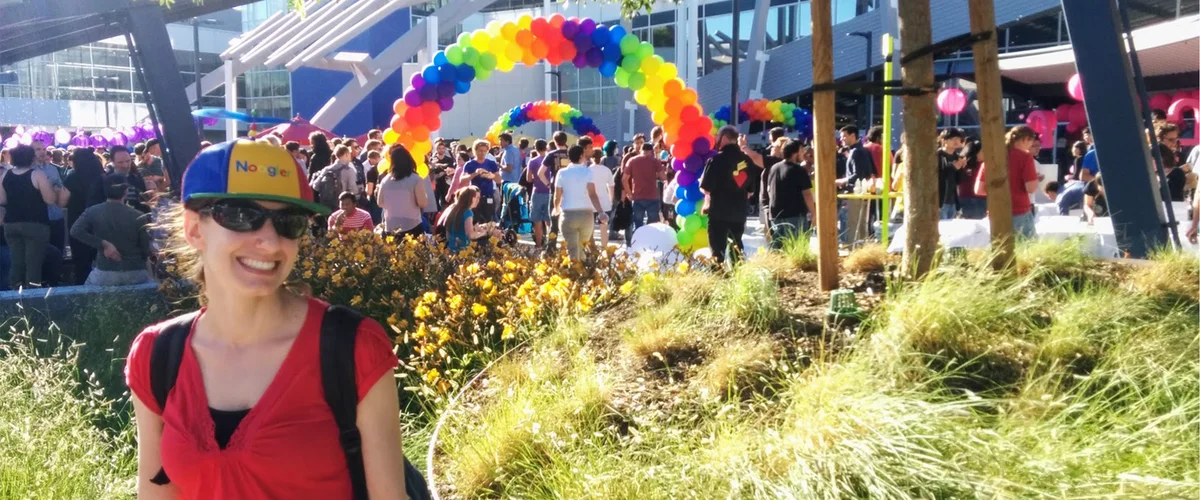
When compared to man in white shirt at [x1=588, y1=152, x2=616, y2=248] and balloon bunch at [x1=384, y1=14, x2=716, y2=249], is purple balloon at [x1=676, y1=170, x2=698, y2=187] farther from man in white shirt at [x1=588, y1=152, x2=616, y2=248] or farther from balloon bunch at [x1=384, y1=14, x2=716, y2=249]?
man in white shirt at [x1=588, y1=152, x2=616, y2=248]

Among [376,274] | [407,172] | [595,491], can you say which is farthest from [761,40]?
[595,491]

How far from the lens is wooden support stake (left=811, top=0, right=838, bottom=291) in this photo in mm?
5586

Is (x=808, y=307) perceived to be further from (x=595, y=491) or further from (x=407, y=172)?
(x=407, y=172)

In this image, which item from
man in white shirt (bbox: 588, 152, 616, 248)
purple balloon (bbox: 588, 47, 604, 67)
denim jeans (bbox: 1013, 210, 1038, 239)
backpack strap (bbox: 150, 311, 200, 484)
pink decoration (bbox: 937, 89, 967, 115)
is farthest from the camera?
pink decoration (bbox: 937, 89, 967, 115)

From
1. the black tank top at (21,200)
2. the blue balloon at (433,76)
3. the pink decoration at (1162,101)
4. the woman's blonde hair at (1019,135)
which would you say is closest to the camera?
the woman's blonde hair at (1019,135)

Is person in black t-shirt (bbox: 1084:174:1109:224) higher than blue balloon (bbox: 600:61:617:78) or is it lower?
lower

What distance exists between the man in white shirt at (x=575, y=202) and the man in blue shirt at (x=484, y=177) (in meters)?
1.83

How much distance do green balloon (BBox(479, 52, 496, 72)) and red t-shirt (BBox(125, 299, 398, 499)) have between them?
13634 mm

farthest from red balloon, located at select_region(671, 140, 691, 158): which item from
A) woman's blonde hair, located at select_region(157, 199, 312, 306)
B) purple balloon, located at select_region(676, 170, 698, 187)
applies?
woman's blonde hair, located at select_region(157, 199, 312, 306)

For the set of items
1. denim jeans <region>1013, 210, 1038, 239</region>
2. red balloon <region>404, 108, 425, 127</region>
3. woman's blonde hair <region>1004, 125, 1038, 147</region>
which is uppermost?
red balloon <region>404, 108, 425, 127</region>

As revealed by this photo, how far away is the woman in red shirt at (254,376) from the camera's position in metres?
2.36

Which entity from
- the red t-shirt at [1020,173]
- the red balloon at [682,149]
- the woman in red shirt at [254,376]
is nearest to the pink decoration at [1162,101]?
the red balloon at [682,149]

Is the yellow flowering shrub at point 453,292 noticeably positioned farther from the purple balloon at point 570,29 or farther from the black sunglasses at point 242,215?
the purple balloon at point 570,29

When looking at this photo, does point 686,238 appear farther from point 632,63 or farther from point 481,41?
point 481,41
